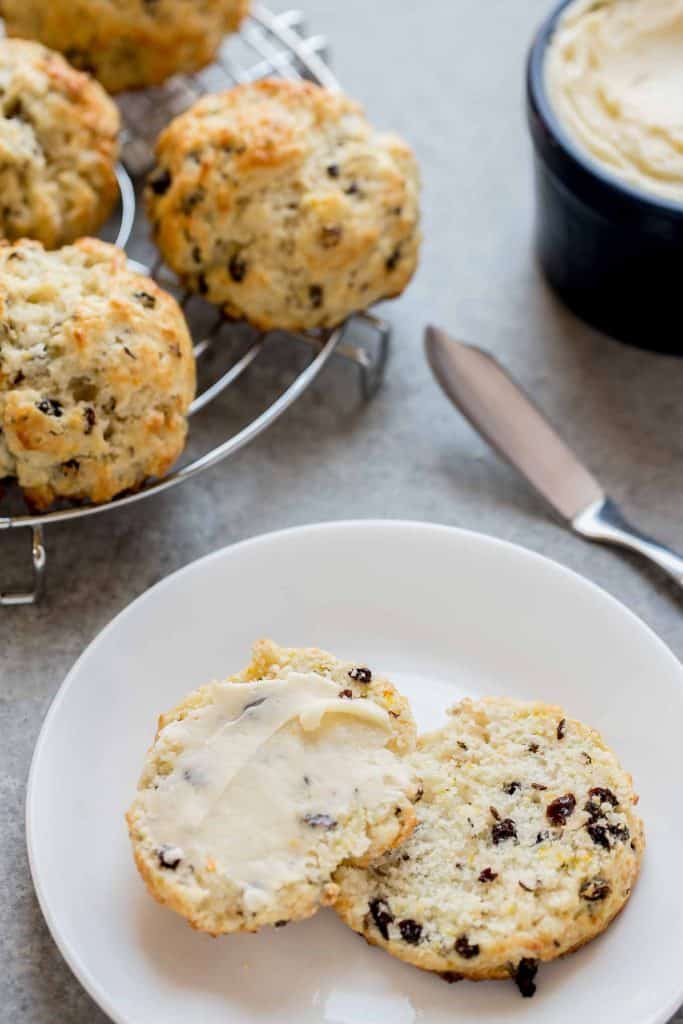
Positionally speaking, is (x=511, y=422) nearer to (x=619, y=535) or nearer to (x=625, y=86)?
(x=619, y=535)

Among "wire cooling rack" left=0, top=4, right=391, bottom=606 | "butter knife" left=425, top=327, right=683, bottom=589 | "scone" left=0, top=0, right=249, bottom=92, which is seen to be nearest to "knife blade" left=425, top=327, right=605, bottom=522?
"butter knife" left=425, top=327, right=683, bottom=589

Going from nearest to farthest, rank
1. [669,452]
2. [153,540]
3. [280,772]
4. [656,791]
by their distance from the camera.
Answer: [280,772], [656,791], [153,540], [669,452]

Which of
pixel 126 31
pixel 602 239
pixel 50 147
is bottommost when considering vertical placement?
pixel 50 147

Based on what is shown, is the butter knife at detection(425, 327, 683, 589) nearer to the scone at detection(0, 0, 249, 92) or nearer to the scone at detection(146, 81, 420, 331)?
the scone at detection(146, 81, 420, 331)

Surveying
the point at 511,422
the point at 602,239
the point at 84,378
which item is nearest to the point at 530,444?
the point at 511,422

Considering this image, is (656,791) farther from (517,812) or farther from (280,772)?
(280,772)

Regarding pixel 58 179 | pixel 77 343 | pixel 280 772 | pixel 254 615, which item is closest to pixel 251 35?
pixel 58 179

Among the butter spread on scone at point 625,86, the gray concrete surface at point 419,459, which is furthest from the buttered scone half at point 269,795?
the butter spread on scone at point 625,86
